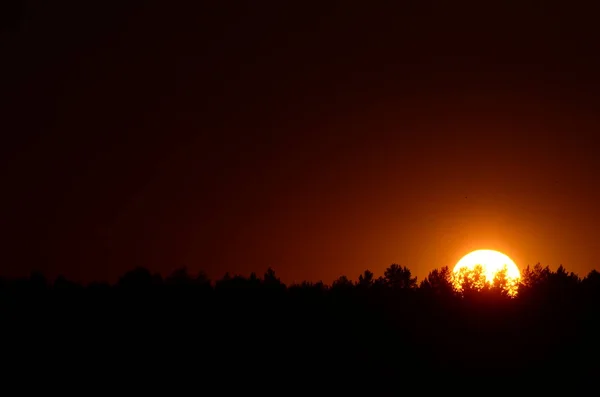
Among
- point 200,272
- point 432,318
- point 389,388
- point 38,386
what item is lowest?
point 38,386

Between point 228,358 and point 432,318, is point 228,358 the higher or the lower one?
the lower one

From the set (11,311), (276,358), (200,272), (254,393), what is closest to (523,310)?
(276,358)

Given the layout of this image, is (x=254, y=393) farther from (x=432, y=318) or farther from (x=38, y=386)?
(x=432, y=318)

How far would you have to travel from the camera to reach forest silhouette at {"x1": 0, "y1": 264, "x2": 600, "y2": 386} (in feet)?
247

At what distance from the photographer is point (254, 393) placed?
69.8 meters

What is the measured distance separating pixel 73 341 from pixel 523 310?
4094 centimetres

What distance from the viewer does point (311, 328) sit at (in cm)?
8525

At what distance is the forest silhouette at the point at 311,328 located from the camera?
247ft

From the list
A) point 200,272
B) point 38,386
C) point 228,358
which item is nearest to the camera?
point 38,386

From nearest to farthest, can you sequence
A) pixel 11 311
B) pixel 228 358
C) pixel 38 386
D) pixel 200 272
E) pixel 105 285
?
pixel 38 386
pixel 228 358
pixel 11 311
pixel 105 285
pixel 200 272

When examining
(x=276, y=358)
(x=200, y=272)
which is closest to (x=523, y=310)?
(x=276, y=358)

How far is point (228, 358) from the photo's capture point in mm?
76625

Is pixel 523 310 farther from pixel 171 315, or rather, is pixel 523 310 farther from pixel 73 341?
pixel 73 341

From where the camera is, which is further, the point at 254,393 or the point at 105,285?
the point at 105,285
